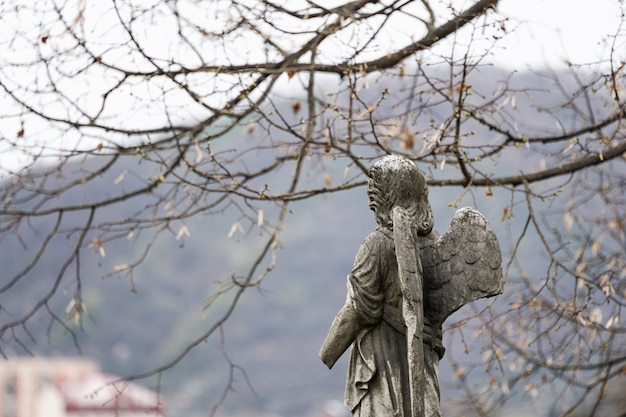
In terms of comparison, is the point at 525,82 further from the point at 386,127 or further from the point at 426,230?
the point at 426,230

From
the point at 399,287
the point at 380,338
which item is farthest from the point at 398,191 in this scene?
the point at 380,338

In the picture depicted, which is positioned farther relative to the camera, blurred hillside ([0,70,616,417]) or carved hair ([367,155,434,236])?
blurred hillside ([0,70,616,417])

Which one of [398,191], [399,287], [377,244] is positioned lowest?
[399,287]

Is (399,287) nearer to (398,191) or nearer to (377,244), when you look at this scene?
(377,244)

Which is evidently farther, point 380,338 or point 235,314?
point 235,314

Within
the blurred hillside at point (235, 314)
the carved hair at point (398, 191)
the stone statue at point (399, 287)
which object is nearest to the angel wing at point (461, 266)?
the stone statue at point (399, 287)

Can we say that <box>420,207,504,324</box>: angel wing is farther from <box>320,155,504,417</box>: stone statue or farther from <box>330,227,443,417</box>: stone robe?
<box>330,227,443,417</box>: stone robe

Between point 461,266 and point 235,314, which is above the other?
point 235,314

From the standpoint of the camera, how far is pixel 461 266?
6.52m

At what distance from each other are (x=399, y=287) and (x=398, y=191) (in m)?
0.50

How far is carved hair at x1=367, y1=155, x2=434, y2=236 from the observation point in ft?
21.3

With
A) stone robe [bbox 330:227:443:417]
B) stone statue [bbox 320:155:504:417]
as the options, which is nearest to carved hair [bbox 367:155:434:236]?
stone statue [bbox 320:155:504:417]

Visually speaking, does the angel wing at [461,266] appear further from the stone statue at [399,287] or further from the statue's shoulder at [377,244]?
the statue's shoulder at [377,244]

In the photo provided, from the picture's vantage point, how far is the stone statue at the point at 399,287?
6492mm
